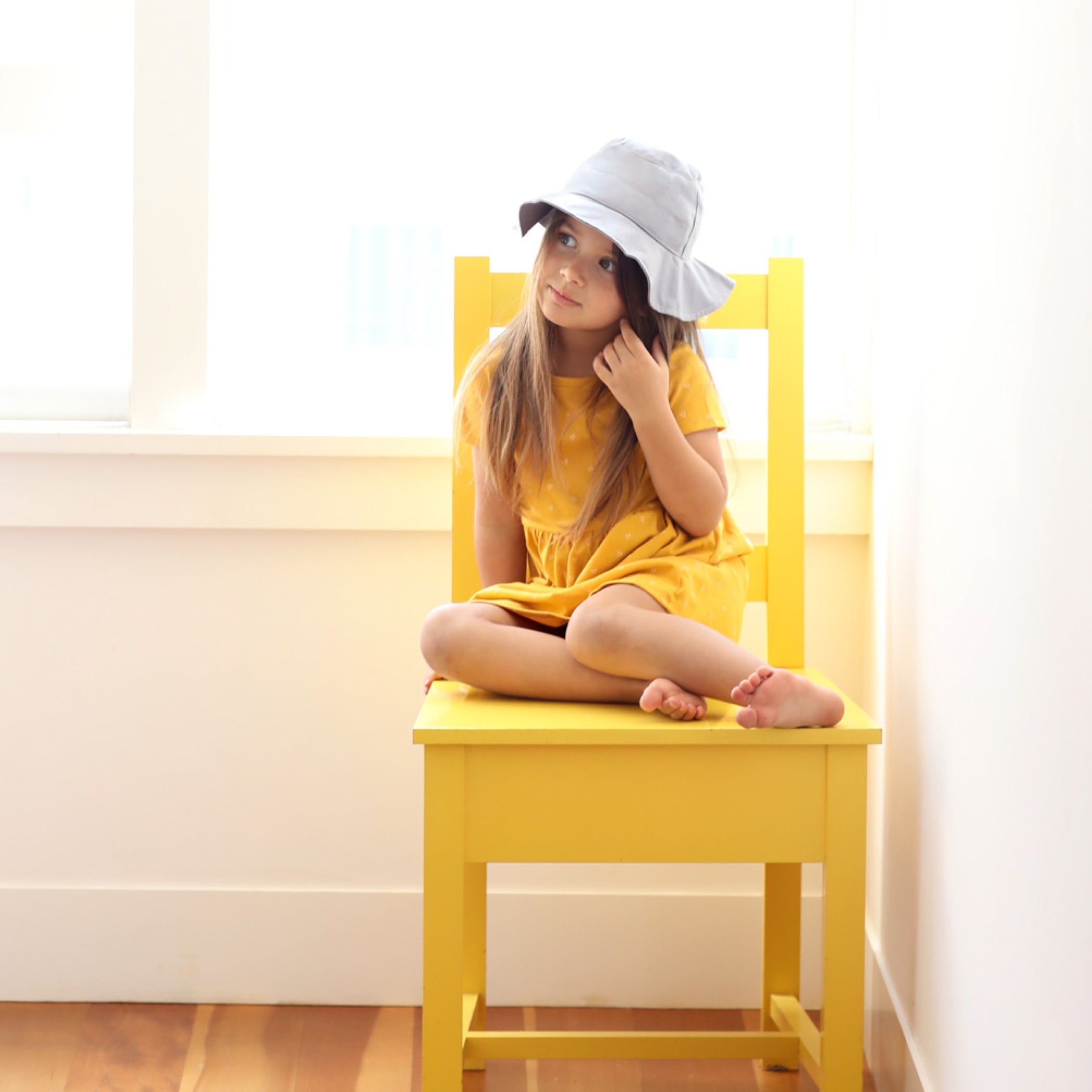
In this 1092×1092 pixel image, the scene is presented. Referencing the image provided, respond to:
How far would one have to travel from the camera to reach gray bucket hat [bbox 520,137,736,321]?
1104mm

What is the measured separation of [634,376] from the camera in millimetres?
1100

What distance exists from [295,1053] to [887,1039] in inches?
25.2

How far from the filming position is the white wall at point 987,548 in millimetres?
692

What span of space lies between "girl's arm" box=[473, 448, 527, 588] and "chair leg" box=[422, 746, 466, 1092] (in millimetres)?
303

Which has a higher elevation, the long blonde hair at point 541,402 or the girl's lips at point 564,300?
the girl's lips at point 564,300

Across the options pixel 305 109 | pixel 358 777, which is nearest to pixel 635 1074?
pixel 358 777

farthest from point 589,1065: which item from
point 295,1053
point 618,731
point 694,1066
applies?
point 618,731

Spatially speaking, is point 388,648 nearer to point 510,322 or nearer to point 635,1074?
point 510,322

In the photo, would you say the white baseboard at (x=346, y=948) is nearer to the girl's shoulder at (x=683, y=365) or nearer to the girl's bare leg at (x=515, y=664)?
the girl's bare leg at (x=515, y=664)

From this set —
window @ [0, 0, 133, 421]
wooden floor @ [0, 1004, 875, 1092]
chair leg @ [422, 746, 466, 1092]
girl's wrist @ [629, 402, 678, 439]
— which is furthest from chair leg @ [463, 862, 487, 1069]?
window @ [0, 0, 133, 421]

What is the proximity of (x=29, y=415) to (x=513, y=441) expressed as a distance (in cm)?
74

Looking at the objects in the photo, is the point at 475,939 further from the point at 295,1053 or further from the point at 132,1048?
the point at 132,1048

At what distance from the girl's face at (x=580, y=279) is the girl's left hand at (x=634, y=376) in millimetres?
44

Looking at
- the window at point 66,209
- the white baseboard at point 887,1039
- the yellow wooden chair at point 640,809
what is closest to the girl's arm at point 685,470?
the yellow wooden chair at point 640,809
